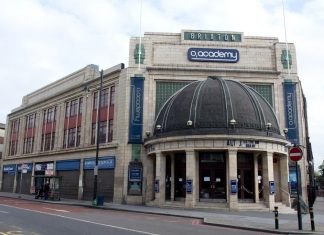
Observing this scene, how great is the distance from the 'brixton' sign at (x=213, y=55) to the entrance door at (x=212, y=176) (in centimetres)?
1122

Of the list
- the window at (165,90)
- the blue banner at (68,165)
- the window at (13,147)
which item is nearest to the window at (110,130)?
the window at (165,90)

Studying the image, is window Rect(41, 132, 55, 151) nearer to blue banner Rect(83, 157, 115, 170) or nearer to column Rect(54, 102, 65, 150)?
column Rect(54, 102, 65, 150)

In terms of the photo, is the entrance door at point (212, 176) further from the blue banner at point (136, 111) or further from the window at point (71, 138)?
the window at point (71, 138)

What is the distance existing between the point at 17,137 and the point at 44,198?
74.7ft

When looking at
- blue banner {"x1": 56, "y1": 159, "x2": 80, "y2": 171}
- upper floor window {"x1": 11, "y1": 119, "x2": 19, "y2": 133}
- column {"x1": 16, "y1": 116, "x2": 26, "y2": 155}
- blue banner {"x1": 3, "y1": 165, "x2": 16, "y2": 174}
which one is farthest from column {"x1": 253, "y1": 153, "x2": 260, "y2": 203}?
upper floor window {"x1": 11, "y1": 119, "x2": 19, "y2": 133}

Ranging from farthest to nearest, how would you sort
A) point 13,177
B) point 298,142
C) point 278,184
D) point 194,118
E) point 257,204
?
1. point 13,177
2. point 298,142
3. point 278,184
4. point 194,118
5. point 257,204

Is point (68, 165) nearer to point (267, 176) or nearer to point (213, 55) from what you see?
point (213, 55)

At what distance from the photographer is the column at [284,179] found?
30266 mm

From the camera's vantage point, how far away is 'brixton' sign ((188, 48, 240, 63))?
35812 millimetres

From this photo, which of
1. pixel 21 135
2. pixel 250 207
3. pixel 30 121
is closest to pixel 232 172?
pixel 250 207

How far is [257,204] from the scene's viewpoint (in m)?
27.7

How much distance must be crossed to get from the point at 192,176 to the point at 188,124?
4298 millimetres

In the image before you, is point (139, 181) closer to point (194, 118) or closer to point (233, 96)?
point (194, 118)

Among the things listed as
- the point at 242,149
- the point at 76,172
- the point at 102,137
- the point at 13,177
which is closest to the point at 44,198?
the point at 76,172
